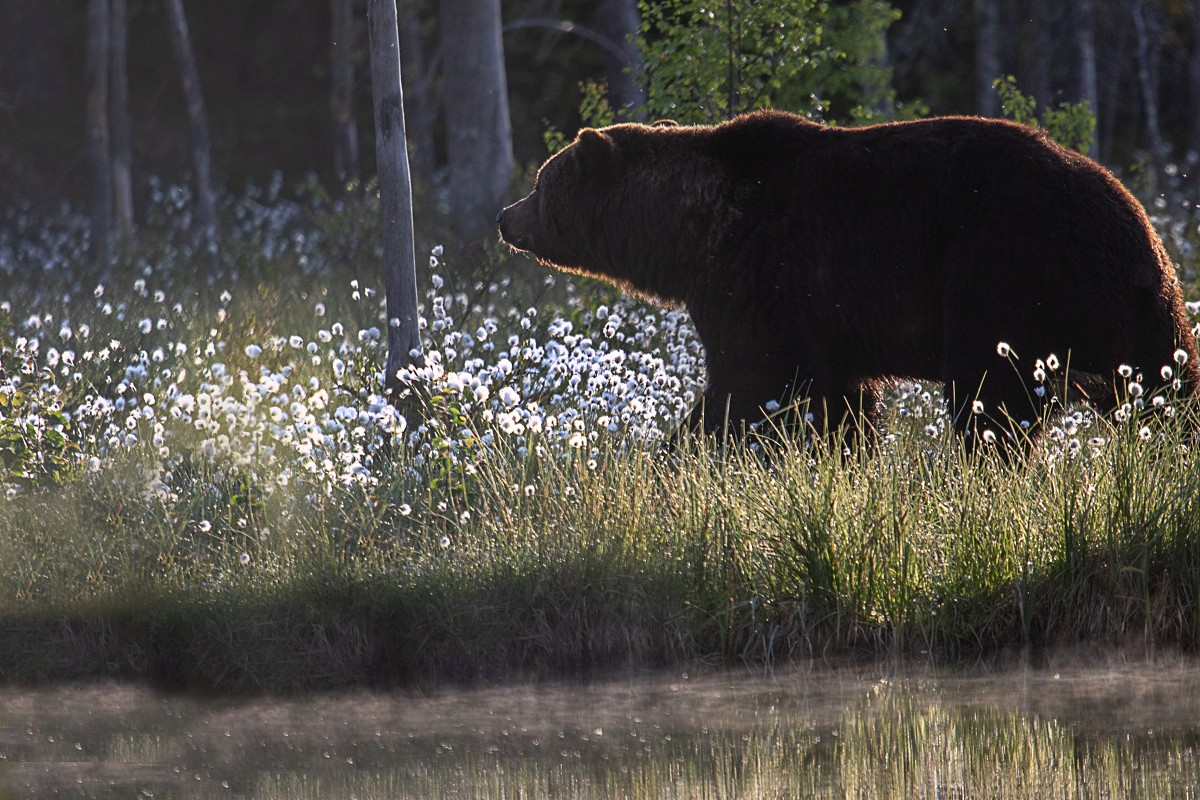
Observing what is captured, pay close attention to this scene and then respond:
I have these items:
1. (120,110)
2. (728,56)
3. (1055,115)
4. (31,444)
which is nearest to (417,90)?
(120,110)

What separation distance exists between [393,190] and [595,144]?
1060mm

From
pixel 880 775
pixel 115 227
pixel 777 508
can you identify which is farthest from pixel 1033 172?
pixel 115 227

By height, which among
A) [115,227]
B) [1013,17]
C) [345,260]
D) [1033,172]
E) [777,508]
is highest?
[1013,17]

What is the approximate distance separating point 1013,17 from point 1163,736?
1971 cm

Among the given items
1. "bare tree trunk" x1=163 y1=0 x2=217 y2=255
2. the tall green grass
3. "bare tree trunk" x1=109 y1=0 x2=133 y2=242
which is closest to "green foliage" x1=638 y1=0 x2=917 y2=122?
the tall green grass

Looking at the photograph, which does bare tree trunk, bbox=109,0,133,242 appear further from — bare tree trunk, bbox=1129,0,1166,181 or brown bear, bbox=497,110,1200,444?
brown bear, bbox=497,110,1200,444

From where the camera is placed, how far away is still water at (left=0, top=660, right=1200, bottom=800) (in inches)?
161

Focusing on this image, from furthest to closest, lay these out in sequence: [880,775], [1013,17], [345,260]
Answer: [1013,17] < [345,260] < [880,775]

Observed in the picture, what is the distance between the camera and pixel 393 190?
7527mm

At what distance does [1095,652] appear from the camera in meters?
5.25

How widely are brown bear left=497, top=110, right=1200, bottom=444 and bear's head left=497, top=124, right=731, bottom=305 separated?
1 cm

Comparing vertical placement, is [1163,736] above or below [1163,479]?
below

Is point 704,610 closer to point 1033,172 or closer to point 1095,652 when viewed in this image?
point 1095,652

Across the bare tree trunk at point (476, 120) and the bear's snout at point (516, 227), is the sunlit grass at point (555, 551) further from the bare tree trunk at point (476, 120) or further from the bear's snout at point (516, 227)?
the bare tree trunk at point (476, 120)
